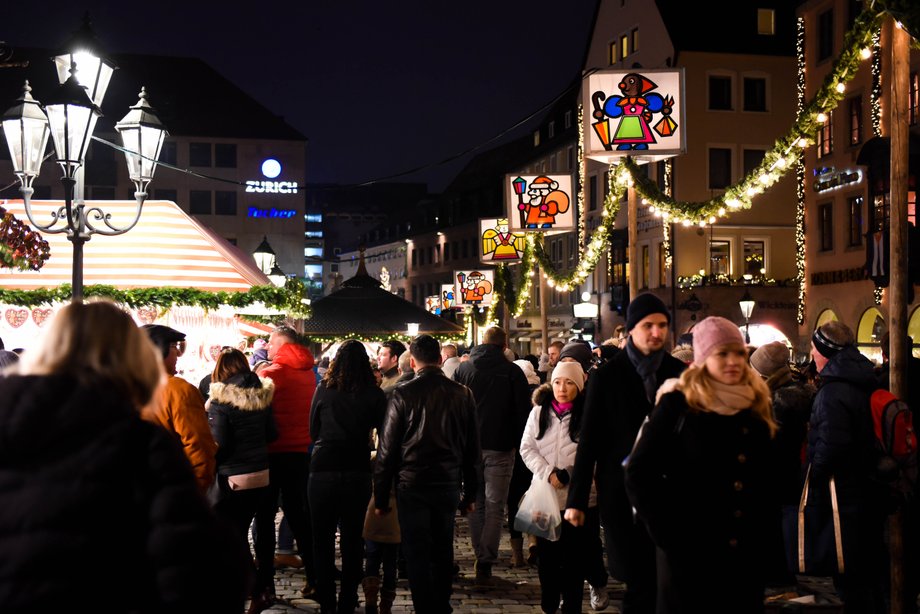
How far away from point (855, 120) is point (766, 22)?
716 inches

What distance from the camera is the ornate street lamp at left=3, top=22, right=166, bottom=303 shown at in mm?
10008

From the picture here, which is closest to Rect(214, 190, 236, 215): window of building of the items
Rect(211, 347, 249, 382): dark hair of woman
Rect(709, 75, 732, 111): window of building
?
Rect(709, 75, 732, 111): window of building

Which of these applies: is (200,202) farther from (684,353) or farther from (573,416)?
(573,416)

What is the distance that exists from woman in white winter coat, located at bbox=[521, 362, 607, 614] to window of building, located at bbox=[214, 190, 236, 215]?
7911 centimetres

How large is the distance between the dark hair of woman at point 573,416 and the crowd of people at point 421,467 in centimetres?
2

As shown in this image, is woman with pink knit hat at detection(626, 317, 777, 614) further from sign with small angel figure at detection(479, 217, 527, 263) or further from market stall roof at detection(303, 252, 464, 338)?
sign with small angel figure at detection(479, 217, 527, 263)

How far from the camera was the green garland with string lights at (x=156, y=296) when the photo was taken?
12727mm

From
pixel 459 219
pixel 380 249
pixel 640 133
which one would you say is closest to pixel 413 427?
pixel 640 133

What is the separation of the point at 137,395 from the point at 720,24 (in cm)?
5055

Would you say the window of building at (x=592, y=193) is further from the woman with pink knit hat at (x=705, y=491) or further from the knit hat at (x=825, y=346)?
the woman with pink knit hat at (x=705, y=491)

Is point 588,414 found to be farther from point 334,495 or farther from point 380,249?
point 380,249

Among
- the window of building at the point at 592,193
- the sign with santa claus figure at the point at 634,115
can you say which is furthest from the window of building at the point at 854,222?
the window of building at the point at 592,193

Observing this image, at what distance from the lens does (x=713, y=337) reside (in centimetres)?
555

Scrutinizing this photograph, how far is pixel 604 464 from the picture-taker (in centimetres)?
680
